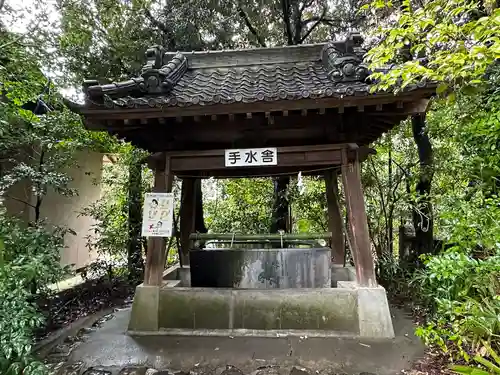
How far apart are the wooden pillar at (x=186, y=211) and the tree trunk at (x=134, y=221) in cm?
185

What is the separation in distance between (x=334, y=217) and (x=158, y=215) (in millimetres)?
3506

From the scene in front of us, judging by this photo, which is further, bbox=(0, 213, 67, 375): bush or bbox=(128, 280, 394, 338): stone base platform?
bbox=(128, 280, 394, 338): stone base platform

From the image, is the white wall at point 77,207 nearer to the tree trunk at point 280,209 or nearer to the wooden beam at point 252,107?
the wooden beam at point 252,107

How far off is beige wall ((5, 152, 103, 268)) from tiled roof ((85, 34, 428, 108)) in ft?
12.4

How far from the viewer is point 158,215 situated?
468cm

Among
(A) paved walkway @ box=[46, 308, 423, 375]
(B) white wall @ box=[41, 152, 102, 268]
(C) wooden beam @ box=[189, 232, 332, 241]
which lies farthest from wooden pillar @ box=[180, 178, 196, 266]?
(B) white wall @ box=[41, 152, 102, 268]

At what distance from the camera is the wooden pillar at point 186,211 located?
6344 mm

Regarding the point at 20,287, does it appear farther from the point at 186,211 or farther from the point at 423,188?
the point at 423,188

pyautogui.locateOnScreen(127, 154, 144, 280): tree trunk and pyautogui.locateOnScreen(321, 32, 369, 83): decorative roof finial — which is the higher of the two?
pyautogui.locateOnScreen(321, 32, 369, 83): decorative roof finial

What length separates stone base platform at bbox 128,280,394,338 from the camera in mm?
4430

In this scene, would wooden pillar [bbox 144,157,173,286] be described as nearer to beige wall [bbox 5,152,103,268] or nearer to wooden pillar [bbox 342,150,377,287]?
wooden pillar [bbox 342,150,377,287]

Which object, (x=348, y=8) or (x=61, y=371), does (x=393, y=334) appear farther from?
(x=348, y=8)

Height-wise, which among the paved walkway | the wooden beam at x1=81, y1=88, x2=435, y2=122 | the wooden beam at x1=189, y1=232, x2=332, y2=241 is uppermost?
the wooden beam at x1=81, y1=88, x2=435, y2=122

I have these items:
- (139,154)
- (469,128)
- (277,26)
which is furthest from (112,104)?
(277,26)
